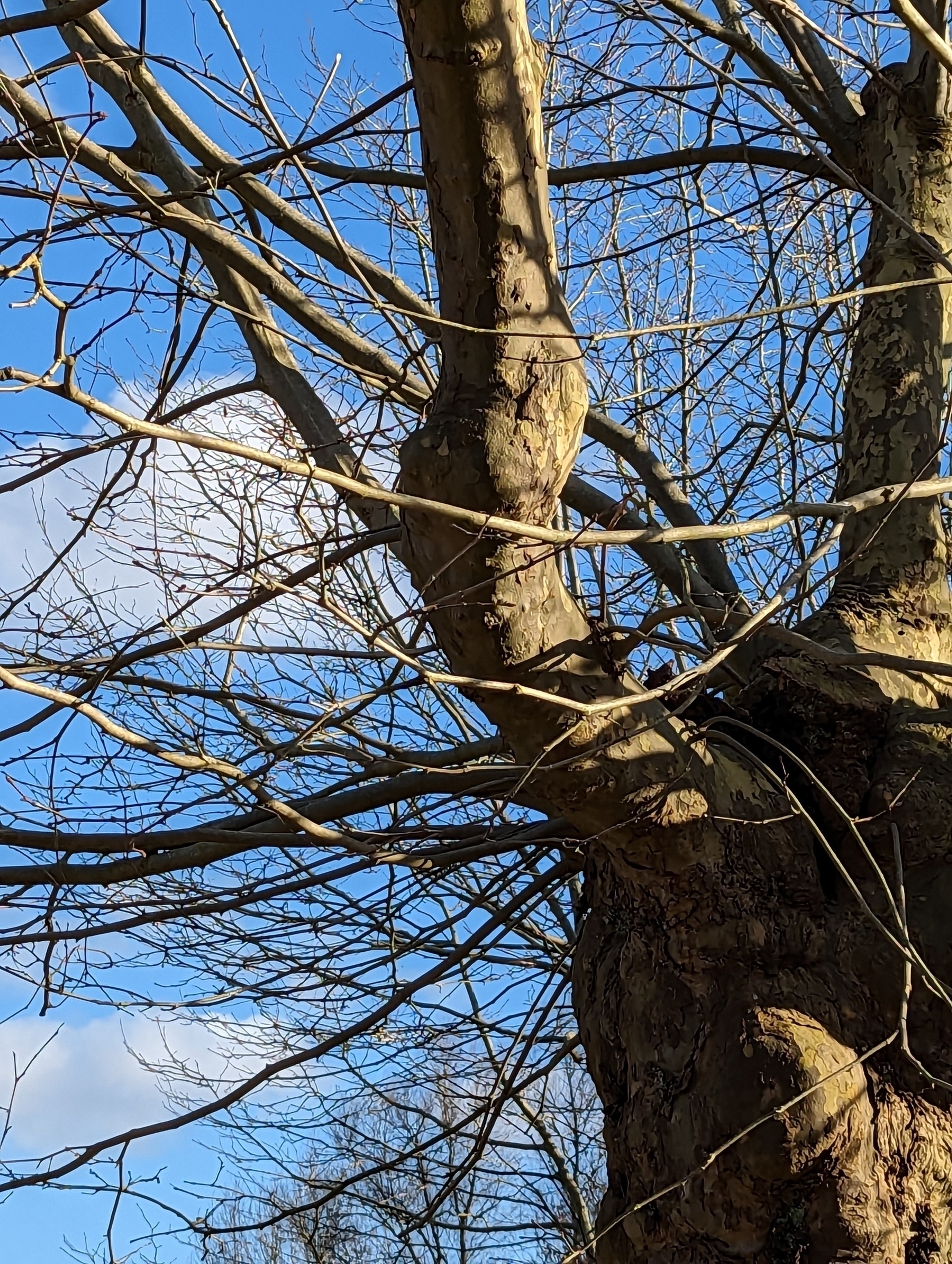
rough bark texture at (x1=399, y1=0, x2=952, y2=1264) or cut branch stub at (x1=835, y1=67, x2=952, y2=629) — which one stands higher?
cut branch stub at (x1=835, y1=67, x2=952, y2=629)

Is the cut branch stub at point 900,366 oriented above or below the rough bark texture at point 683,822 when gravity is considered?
above

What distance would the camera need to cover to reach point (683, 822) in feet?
7.81

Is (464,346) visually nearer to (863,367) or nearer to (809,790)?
(809,790)

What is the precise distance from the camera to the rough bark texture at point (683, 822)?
193 centimetres

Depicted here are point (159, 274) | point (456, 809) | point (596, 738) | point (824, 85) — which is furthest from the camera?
point (456, 809)

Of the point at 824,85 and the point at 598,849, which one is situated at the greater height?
the point at 824,85

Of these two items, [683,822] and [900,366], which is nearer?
[683,822]

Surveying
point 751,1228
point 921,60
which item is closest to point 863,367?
point 921,60

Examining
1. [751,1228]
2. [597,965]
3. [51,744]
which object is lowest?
[751,1228]

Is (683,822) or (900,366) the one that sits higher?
(900,366)

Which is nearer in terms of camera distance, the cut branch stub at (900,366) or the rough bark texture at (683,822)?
the rough bark texture at (683,822)

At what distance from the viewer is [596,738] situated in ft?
7.15

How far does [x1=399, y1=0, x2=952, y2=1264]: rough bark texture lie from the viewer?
76.1 inches

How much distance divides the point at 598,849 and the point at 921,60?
8.93 ft
